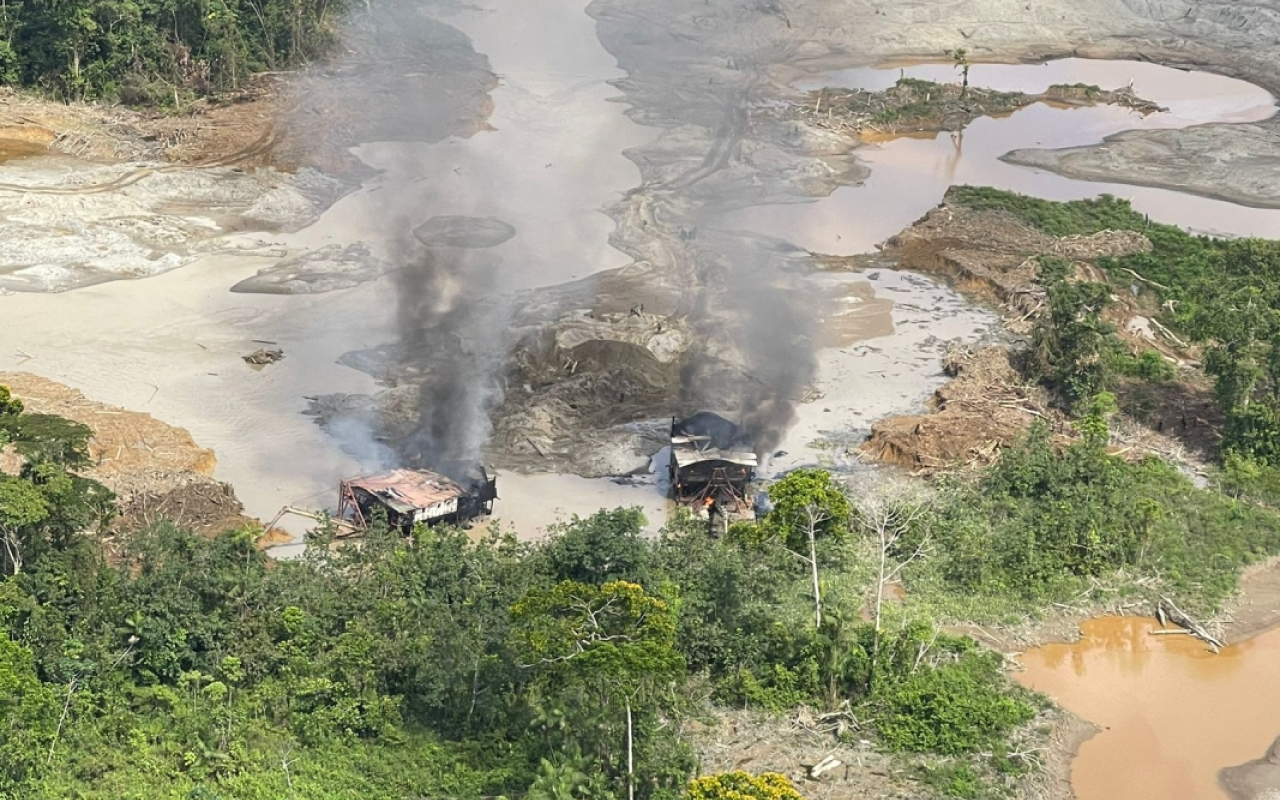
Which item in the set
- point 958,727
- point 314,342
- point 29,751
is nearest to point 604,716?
point 958,727

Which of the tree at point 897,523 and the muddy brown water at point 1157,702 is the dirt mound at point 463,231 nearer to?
the tree at point 897,523

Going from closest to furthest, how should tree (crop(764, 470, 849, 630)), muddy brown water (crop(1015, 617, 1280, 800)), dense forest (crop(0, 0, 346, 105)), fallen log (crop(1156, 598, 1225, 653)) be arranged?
1. muddy brown water (crop(1015, 617, 1280, 800))
2. tree (crop(764, 470, 849, 630))
3. fallen log (crop(1156, 598, 1225, 653))
4. dense forest (crop(0, 0, 346, 105))

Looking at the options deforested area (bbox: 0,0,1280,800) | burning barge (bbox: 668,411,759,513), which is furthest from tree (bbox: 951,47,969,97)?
burning barge (bbox: 668,411,759,513)

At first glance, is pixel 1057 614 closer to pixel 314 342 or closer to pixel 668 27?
pixel 314 342

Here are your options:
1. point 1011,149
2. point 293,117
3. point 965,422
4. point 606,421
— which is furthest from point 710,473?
point 1011,149

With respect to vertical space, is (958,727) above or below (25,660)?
below

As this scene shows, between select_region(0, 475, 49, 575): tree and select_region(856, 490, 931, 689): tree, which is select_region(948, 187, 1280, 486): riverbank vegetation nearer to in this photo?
select_region(856, 490, 931, 689): tree
